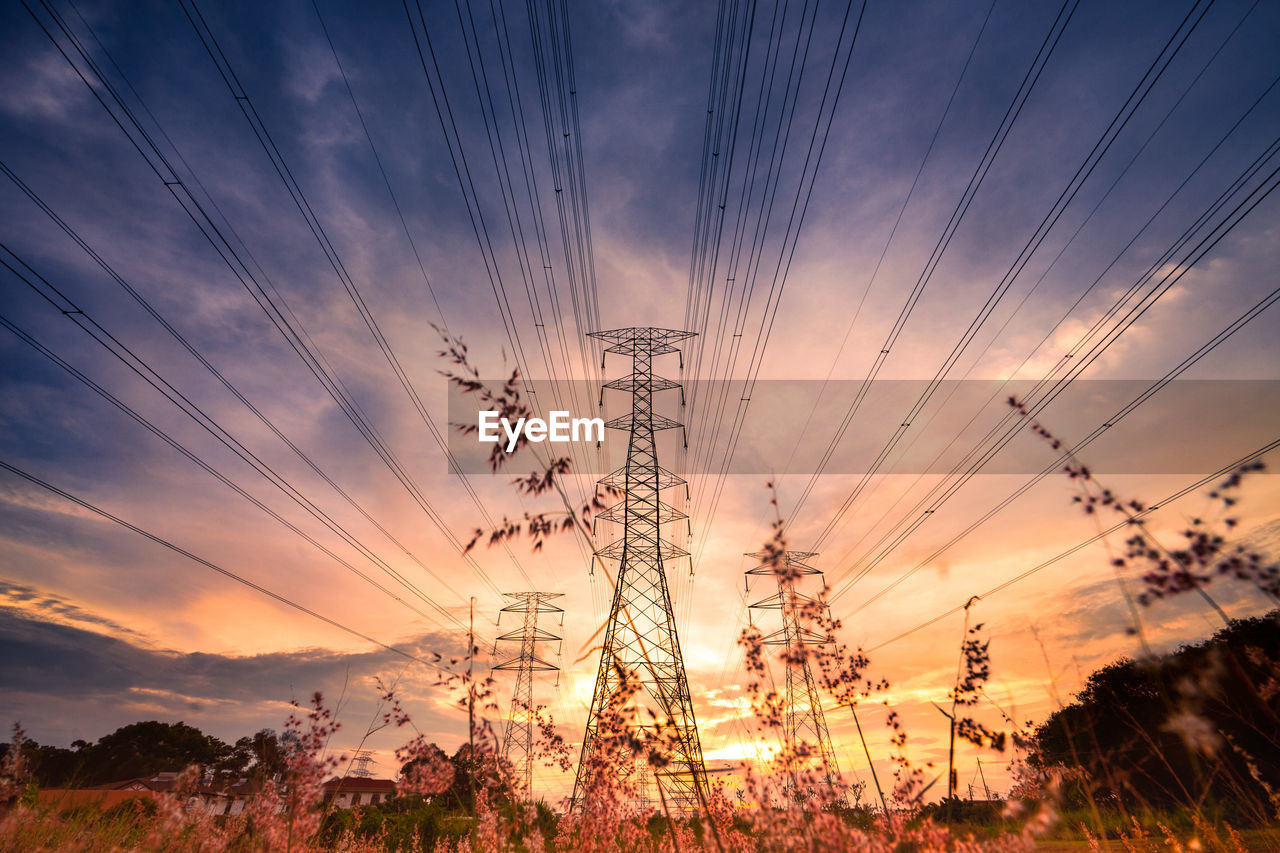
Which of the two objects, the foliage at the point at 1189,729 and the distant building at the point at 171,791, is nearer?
the foliage at the point at 1189,729

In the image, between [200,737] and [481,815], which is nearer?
[481,815]

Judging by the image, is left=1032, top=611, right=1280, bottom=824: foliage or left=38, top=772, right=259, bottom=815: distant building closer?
left=1032, top=611, right=1280, bottom=824: foliage

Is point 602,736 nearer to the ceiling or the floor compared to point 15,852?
nearer to the ceiling

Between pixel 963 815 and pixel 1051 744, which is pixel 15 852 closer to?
pixel 963 815

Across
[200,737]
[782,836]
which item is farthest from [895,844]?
[200,737]

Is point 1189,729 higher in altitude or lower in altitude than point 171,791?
higher

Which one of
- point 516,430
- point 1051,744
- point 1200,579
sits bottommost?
point 1051,744

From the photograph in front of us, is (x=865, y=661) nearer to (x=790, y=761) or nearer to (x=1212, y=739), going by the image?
(x=790, y=761)

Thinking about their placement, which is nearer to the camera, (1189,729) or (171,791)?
(1189,729)

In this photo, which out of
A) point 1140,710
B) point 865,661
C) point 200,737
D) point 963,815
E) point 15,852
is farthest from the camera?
point 200,737

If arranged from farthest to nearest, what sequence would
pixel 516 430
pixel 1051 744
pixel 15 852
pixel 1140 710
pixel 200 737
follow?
pixel 200 737 < pixel 1051 744 < pixel 1140 710 < pixel 15 852 < pixel 516 430

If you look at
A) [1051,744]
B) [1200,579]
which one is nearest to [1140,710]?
[1051,744]
